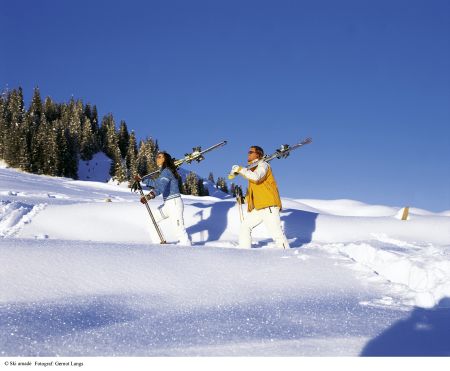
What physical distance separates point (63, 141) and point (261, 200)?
66861 millimetres

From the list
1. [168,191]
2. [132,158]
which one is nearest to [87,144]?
[132,158]

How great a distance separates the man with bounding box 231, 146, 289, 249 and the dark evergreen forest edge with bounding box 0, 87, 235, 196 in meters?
54.9

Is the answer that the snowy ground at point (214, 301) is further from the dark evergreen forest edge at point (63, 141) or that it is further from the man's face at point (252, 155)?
the dark evergreen forest edge at point (63, 141)

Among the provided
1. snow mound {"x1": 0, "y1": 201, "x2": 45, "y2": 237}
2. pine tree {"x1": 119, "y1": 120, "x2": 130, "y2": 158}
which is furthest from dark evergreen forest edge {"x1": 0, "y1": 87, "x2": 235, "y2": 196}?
snow mound {"x1": 0, "y1": 201, "x2": 45, "y2": 237}

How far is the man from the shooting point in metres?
7.82

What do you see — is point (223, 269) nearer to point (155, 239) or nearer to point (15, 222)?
point (155, 239)

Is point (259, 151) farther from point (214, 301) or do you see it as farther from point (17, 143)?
point (17, 143)

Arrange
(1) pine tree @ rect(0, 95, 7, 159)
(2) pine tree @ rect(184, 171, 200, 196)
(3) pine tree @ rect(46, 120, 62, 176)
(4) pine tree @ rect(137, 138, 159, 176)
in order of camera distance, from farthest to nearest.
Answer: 1. (2) pine tree @ rect(184, 171, 200, 196)
2. (4) pine tree @ rect(137, 138, 159, 176)
3. (1) pine tree @ rect(0, 95, 7, 159)
4. (3) pine tree @ rect(46, 120, 62, 176)

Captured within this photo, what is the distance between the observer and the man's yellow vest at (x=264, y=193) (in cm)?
792

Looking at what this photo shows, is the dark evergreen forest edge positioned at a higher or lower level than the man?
higher

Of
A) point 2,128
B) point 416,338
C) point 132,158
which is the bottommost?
point 416,338

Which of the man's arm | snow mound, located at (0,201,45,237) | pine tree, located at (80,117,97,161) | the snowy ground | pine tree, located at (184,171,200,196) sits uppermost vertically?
pine tree, located at (80,117,97,161)

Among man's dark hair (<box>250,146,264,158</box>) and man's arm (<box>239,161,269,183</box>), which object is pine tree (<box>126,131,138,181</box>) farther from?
man's arm (<box>239,161,269,183</box>)

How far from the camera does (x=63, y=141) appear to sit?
6962 centimetres
